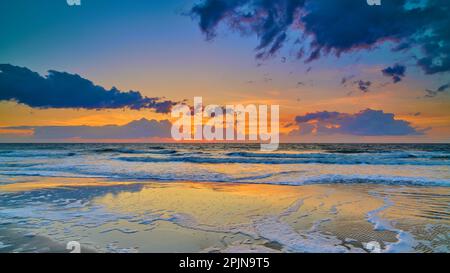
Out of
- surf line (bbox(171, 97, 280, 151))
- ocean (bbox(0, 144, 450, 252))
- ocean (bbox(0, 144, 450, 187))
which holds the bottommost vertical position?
ocean (bbox(0, 144, 450, 187))

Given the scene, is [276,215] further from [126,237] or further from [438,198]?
[438,198]

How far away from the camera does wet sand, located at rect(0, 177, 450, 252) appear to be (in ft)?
13.6

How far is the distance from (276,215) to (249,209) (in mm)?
741

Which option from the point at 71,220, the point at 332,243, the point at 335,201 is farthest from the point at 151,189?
the point at 332,243

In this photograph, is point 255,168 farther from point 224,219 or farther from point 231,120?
point 224,219

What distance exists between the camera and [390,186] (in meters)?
9.85

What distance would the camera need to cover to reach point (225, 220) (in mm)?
5367

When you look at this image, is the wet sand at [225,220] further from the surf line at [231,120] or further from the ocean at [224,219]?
the surf line at [231,120]

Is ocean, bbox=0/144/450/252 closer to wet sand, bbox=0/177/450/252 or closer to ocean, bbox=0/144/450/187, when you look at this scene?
wet sand, bbox=0/177/450/252

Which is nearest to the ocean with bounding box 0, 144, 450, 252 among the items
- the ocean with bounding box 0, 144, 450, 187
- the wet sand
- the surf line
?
the wet sand

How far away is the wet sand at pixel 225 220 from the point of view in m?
4.13

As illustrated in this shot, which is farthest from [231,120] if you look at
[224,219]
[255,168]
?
[224,219]

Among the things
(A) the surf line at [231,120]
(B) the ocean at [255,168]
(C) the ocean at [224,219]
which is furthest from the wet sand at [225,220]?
(A) the surf line at [231,120]

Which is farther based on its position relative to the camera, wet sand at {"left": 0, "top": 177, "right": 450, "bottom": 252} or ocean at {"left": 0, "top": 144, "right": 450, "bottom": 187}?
ocean at {"left": 0, "top": 144, "right": 450, "bottom": 187}
